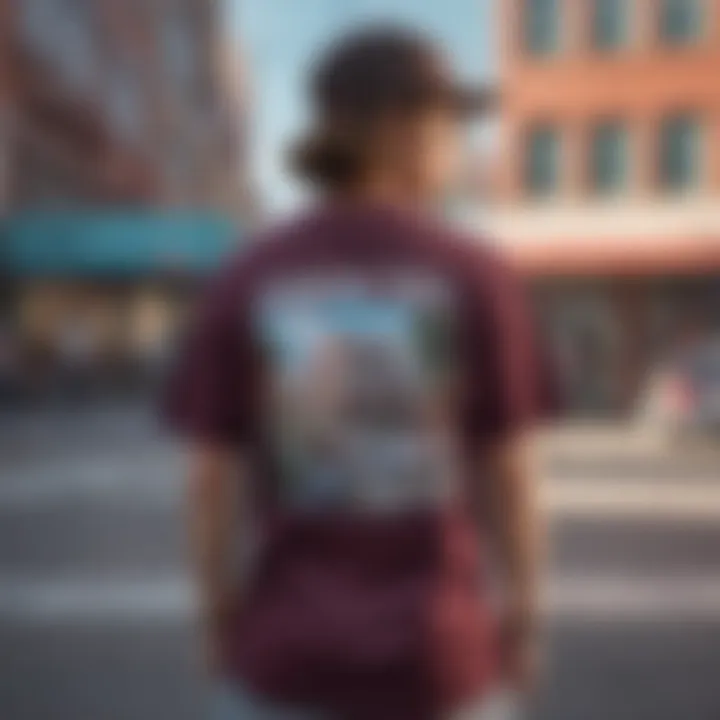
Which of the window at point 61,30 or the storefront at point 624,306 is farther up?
the window at point 61,30

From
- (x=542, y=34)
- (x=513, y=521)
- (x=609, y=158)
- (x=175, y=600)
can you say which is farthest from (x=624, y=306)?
(x=513, y=521)

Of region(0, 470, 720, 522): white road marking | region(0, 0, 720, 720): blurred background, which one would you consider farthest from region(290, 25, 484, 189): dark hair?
region(0, 470, 720, 522): white road marking

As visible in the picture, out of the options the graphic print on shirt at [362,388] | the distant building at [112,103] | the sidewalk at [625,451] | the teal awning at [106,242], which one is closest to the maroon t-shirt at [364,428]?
the graphic print on shirt at [362,388]

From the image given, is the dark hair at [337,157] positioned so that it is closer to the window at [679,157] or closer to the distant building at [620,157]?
the distant building at [620,157]

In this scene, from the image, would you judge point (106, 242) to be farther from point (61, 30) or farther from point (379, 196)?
point (379, 196)

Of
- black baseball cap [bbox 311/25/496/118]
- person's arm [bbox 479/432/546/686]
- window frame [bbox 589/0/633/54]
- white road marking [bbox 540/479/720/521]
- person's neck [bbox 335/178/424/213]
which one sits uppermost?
black baseball cap [bbox 311/25/496/118]

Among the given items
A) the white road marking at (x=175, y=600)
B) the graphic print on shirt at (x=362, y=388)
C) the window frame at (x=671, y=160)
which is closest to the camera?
the graphic print on shirt at (x=362, y=388)

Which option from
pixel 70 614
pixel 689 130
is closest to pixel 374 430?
pixel 689 130

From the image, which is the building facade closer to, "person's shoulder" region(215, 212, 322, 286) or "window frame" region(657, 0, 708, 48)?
"window frame" region(657, 0, 708, 48)
